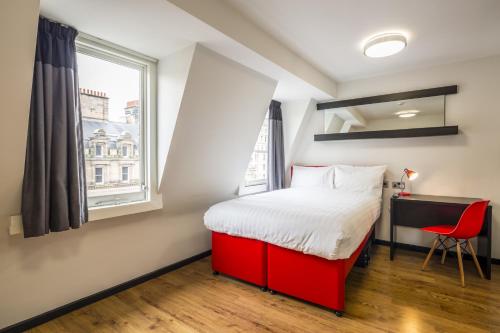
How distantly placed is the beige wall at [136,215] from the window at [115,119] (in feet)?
0.75

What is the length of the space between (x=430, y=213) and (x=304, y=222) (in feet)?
6.79

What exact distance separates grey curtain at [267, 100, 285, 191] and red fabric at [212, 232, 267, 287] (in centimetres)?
161

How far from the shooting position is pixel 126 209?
2260mm

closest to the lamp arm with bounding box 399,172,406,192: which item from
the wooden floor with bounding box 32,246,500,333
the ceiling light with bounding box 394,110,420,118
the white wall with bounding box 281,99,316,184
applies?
the ceiling light with bounding box 394,110,420,118

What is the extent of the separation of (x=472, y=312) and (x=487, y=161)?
182cm

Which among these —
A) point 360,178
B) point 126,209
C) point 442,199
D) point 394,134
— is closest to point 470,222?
point 442,199

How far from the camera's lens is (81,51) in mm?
2033

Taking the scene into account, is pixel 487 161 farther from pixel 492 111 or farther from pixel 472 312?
pixel 472 312

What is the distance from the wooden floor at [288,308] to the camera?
5.99ft

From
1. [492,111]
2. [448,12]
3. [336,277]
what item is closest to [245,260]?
[336,277]

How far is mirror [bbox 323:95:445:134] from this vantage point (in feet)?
10.5

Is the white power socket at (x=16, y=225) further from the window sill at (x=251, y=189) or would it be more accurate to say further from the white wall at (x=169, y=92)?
the window sill at (x=251, y=189)

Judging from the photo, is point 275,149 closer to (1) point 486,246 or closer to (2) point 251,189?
(2) point 251,189

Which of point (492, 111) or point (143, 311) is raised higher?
point (492, 111)
